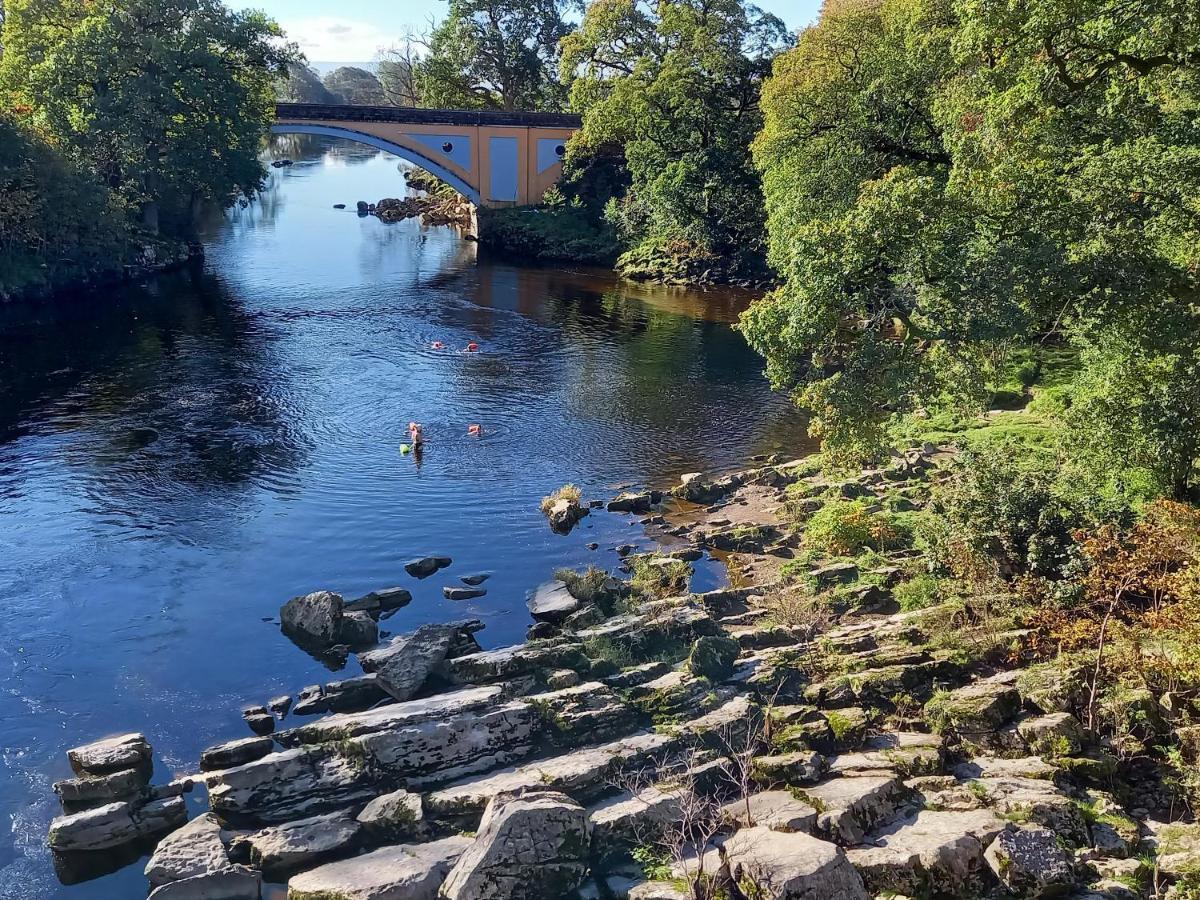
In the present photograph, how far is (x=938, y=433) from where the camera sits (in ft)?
112

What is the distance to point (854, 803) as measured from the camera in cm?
1521

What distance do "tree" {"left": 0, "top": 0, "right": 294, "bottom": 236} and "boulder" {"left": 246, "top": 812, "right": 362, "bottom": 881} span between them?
49.9 meters

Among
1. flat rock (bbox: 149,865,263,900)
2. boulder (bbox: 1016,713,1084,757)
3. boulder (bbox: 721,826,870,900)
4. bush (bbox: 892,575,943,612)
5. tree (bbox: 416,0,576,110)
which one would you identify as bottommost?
flat rock (bbox: 149,865,263,900)

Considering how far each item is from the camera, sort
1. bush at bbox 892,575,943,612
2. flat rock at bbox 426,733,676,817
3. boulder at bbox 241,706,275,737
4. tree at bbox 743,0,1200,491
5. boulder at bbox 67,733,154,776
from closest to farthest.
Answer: flat rock at bbox 426,733,676,817 → boulder at bbox 67,733,154,776 → tree at bbox 743,0,1200,491 → boulder at bbox 241,706,275,737 → bush at bbox 892,575,943,612

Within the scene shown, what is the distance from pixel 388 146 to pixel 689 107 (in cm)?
2563

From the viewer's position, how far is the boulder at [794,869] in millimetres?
13125

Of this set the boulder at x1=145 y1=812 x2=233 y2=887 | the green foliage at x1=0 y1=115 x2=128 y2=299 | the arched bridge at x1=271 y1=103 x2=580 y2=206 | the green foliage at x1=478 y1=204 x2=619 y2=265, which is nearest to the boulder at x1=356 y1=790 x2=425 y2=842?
the boulder at x1=145 y1=812 x2=233 y2=887

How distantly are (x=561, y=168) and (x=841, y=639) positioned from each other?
65.9 m

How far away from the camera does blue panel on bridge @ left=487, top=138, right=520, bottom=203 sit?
257 feet

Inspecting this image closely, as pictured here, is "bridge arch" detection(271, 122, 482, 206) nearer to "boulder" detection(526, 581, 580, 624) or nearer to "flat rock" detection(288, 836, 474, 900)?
"boulder" detection(526, 581, 580, 624)

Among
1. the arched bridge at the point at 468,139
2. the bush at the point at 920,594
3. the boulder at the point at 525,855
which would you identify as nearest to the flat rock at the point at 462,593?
the bush at the point at 920,594

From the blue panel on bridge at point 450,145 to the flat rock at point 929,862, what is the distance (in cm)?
7080

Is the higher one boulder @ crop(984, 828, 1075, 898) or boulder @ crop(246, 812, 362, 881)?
boulder @ crop(984, 828, 1075, 898)

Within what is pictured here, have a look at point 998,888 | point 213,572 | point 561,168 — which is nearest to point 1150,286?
point 998,888
